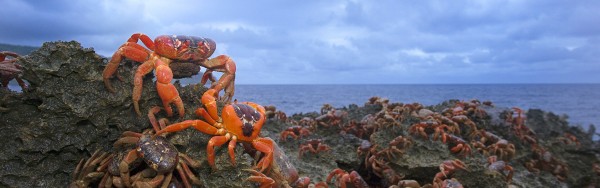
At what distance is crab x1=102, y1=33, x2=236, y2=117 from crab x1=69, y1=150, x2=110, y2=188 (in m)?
0.62

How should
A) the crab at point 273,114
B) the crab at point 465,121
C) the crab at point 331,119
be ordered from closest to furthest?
the crab at point 465,121 → the crab at point 331,119 → the crab at point 273,114

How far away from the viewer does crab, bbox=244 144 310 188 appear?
429cm

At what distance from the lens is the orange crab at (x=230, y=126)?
13.8 ft

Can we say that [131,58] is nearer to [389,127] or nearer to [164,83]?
[164,83]

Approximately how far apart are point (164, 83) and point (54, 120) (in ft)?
3.59

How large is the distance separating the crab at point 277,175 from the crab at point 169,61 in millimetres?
877

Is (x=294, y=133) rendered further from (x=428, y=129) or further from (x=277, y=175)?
(x=277, y=175)

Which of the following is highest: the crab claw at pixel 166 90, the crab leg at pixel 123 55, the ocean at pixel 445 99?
the crab leg at pixel 123 55

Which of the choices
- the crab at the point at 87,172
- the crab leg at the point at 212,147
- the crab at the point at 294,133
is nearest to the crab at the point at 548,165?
the crab at the point at 294,133

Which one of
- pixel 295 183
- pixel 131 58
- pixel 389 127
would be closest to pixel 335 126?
pixel 389 127

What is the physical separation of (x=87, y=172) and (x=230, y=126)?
145 centimetres

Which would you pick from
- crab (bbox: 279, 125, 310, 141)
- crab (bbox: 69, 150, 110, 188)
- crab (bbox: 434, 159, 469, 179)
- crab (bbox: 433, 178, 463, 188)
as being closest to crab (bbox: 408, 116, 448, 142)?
crab (bbox: 434, 159, 469, 179)

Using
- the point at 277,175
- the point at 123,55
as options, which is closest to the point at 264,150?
the point at 277,175

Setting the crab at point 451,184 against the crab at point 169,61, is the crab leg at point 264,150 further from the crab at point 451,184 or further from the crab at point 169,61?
the crab at point 451,184
